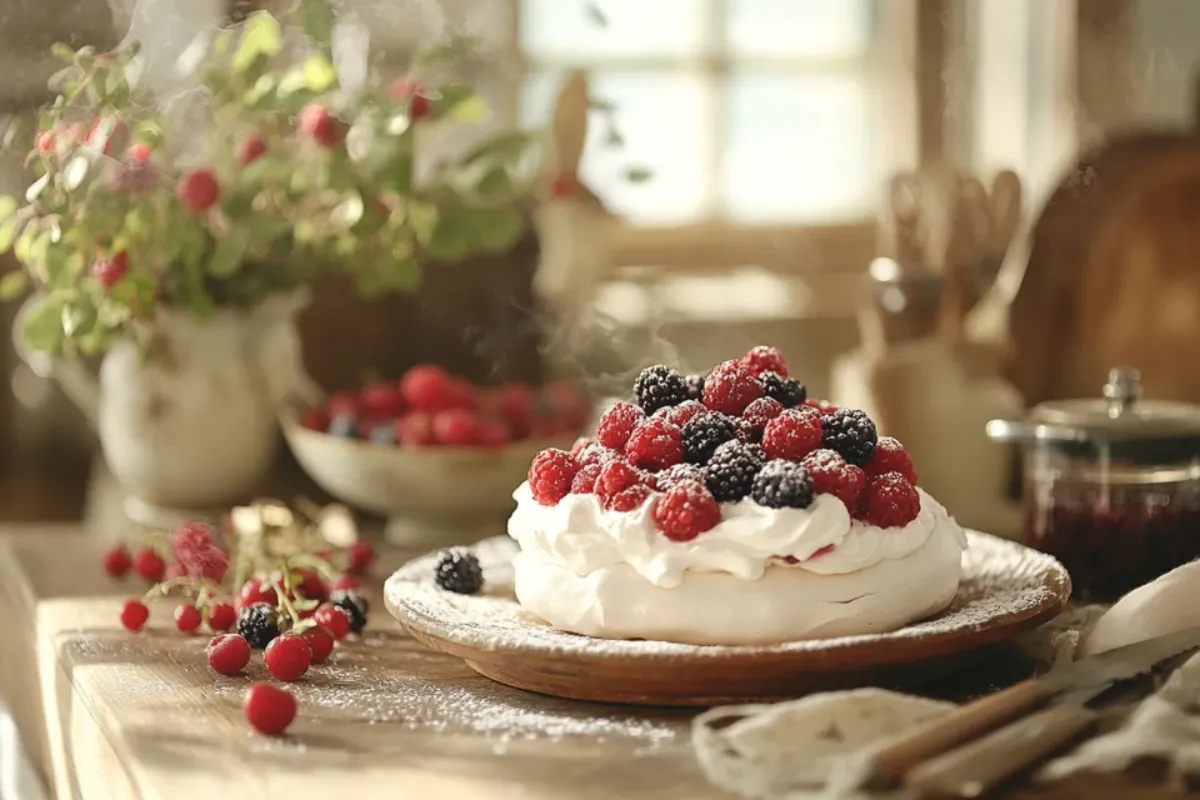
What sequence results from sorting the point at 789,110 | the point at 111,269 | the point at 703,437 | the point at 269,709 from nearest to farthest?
the point at 269,709, the point at 703,437, the point at 111,269, the point at 789,110

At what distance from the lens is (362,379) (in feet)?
6.36

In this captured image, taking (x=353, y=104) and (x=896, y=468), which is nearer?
(x=896, y=468)

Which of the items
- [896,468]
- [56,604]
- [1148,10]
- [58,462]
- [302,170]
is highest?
[1148,10]

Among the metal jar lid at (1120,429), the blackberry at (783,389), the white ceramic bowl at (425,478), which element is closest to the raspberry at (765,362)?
the blackberry at (783,389)

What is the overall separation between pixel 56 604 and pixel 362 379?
2.33 feet

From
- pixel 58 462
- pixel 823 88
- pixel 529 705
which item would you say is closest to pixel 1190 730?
pixel 529 705

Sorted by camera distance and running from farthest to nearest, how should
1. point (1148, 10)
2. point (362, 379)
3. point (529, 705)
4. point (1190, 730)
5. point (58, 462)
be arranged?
point (58, 462)
point (1148, 10)
point (362, 379)
point (529, 705)
point (1190, 730)

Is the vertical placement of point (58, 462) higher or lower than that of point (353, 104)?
lower

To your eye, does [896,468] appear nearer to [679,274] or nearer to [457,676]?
[457,676]

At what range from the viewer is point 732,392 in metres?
1.02

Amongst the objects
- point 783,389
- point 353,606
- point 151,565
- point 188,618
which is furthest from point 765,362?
point 151,565

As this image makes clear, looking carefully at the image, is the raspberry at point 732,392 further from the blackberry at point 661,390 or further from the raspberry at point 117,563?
the raspberry at point 117,563

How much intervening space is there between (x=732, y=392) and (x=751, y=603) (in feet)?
0.55

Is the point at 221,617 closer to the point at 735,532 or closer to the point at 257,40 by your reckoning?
the point at 735,532
